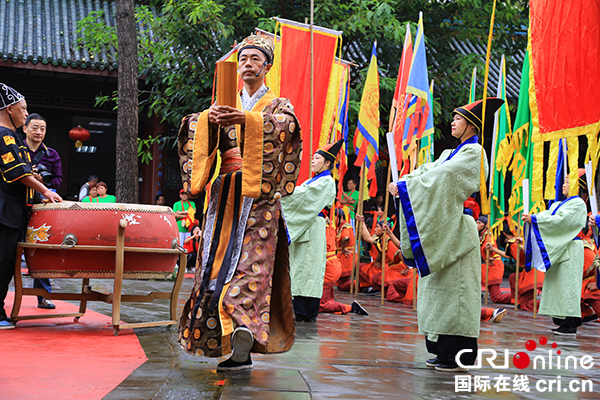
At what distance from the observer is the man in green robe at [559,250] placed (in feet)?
20.5

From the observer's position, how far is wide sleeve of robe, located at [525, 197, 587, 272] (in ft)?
20.6

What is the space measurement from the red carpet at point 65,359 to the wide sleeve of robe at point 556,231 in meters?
4.15

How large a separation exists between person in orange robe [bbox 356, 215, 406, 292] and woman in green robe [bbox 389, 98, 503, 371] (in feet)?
14.4

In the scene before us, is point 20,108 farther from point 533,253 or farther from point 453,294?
point 533,253

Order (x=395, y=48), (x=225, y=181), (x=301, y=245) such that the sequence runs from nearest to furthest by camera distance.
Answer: (x=225, y=181)
(x=301, y=245)
(x=395, y=48)

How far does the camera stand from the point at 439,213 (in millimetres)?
3607

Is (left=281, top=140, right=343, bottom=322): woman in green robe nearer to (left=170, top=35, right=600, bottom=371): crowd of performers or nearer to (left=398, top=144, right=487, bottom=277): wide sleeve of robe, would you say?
(left=170, top=35, right=600, bottom=371): crowd of performers

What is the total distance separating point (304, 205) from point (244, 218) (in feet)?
8.05

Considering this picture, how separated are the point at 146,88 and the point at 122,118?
13.0ft

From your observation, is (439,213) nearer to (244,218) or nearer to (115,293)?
(244,218)

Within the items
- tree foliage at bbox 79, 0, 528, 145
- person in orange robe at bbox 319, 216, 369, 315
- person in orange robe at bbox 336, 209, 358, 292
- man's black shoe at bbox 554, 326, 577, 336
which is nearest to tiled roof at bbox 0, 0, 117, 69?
tree foliage at bbox 79, 0, 528, 145

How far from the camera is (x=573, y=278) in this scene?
20.6ft

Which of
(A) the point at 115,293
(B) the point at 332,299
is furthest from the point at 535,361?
(B) the point at 332,299

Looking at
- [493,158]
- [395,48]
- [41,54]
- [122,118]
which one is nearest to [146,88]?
[41,54]
